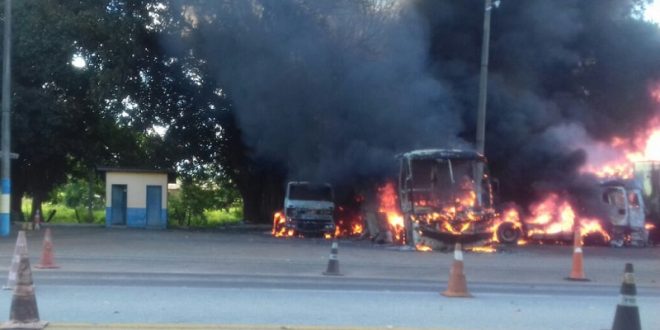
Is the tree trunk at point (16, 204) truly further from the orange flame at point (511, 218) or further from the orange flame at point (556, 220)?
the orange flame at point (556, 220)

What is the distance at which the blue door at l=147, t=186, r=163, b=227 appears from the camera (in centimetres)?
3516

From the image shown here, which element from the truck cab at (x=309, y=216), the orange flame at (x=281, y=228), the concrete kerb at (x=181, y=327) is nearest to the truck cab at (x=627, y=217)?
the truck cab at (x=309, y=216)

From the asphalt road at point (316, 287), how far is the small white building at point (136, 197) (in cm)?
918

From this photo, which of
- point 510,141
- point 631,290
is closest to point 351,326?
point 631,290

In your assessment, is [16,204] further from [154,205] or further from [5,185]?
[5,185]

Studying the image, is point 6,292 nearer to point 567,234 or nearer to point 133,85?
point 567,234

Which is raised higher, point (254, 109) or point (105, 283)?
point (254, 109)

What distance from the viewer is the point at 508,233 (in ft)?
100

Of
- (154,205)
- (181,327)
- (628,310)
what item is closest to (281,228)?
(154,205)

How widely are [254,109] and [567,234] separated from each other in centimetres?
1244

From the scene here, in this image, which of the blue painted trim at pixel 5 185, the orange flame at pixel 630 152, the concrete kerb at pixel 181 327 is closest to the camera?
the concrete kerb at pixel 181 327

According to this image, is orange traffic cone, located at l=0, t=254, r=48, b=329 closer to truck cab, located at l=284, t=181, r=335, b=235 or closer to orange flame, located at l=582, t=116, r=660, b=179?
truck cab, located at l=284, t=181, r=335, b=235

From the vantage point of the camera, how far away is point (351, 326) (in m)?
10.1

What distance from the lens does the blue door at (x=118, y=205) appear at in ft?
116
